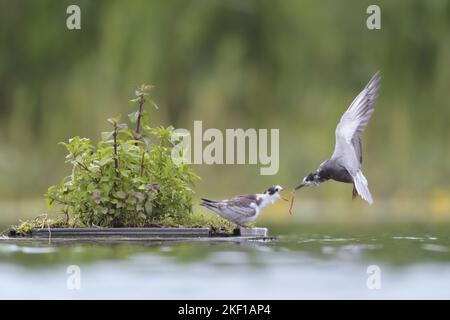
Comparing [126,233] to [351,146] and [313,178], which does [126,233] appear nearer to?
[313,178]

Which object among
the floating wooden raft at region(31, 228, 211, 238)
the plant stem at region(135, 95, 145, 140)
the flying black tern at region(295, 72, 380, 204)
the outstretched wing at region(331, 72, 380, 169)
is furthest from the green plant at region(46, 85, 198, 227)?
the outstretched wing at region(331, 72, 380, 169)

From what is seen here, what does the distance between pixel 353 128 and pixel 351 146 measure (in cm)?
16

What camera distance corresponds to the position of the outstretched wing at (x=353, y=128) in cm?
770

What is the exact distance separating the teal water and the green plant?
439 millimetres

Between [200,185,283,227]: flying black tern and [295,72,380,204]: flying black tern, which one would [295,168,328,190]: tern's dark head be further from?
[200,185,283,227]: flying black tern

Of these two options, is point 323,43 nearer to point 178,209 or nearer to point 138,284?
point 178,209

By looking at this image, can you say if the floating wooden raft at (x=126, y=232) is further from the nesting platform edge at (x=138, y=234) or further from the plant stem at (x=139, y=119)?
the plant stem at (x=139, y=119)

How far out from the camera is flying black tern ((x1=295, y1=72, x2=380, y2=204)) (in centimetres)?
770

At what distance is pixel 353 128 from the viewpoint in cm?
770

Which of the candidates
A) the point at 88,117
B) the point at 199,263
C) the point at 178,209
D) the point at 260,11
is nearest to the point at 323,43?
the point at 260,11

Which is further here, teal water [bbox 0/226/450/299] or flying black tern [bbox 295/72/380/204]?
flying black tern [bbox 295/72/380/204]

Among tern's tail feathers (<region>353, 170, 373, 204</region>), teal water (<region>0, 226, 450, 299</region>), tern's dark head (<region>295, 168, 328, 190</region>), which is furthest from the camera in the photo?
tern's dark head (<region>295, 168, 328, 190</region>)

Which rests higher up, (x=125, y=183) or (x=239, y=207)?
(x=125, y=183)

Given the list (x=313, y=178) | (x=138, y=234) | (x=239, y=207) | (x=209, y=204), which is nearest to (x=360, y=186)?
(x=313, y=178)
